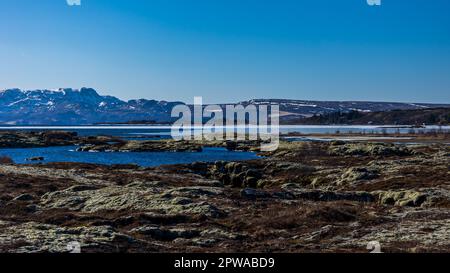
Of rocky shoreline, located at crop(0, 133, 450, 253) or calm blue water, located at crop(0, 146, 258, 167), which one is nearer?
rocky shoreline, located at crop(0, 133, 450, 253)

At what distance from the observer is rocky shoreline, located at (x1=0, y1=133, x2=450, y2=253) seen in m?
25.7

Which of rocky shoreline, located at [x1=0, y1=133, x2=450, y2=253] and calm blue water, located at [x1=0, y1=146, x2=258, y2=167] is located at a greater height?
rocky shoreline, located at [x1=0, y1=133, x2=450, y2=253]

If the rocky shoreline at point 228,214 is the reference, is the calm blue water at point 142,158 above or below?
below

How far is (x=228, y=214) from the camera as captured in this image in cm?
3619

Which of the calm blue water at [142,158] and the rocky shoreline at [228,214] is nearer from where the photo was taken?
the rocky shoreline at [228,214]

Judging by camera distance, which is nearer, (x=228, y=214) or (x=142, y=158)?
(x=228, y=214)

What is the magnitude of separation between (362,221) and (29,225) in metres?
23.1

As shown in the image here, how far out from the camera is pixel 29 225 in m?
29.9

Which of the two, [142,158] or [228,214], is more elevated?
[228,214]

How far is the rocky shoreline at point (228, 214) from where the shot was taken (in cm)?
2566
